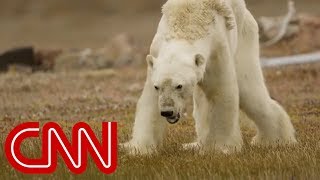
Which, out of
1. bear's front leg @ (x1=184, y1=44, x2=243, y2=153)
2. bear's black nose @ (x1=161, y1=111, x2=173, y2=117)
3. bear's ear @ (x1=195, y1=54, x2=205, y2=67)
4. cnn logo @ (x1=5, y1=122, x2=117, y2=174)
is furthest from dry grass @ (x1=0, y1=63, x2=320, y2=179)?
bear's ear @ (x1=195, y1=54, x2=205, y2=67)

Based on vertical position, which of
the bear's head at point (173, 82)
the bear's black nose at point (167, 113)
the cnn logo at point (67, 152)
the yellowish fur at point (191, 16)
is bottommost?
the cnn logo at point (67, 152)

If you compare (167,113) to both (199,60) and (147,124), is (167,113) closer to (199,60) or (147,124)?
(199,60)

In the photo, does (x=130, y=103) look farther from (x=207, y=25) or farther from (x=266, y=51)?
(x=266, y=51)

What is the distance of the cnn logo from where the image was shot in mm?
8016

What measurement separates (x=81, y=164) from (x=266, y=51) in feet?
83.2

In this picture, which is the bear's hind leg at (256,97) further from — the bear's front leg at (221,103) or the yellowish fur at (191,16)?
the yellowish fur at (191,16)

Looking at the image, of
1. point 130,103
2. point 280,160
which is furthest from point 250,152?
point 130,103

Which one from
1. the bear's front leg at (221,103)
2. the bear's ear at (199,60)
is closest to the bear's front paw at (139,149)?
the bear's front leg at (221,103)

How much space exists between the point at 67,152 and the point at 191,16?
6.09ft

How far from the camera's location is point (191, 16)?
28.9 feet

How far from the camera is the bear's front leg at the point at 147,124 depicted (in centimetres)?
883

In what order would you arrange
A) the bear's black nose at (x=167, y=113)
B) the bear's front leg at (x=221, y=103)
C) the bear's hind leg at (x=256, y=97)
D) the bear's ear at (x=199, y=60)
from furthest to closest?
the bear's hind leg at (x=256, y=97) < the bear's front leg at (x=221, y=103) < the bear's ear at (x=199, y=60) < the bear's black nose at (x=167, y=113)

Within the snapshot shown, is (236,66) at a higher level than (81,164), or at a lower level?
higher

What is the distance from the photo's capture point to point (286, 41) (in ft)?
110
